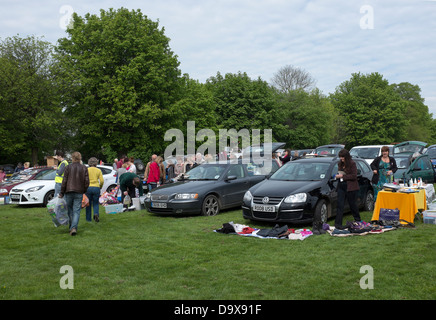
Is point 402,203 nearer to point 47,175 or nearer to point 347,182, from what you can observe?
point 347,182

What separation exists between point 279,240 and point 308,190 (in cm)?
173

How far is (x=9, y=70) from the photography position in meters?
32.5

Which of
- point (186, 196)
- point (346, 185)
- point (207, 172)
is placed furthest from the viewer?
point (207, 172)

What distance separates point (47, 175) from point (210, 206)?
27.0ft

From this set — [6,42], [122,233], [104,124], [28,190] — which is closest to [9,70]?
[6,42]

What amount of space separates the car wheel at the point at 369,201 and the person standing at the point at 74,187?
7718mm

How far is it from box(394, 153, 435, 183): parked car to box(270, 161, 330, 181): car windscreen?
6745mm

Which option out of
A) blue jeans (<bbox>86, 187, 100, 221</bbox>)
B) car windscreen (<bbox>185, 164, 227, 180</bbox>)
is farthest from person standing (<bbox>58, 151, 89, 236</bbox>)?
car windscreen (<bbox>185, 164, 227, 180</bbox>)

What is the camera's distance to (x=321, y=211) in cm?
968

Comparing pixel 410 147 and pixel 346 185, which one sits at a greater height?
pixel 410 147

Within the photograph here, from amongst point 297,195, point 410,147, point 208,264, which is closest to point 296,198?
Result: point 297,195

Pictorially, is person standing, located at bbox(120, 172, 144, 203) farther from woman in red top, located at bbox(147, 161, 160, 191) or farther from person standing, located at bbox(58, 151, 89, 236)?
person standing, located at bbox(58, 151, 89, 236)

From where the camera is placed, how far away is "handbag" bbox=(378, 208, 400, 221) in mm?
9359

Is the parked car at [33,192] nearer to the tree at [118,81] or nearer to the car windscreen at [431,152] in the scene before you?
the tree at [118,81]
